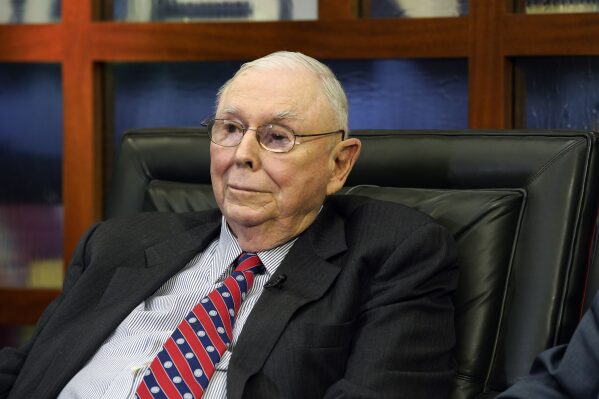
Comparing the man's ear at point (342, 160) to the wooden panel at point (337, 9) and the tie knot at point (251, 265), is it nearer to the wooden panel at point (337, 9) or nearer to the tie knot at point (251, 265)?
the tie knot at point (251, 265)

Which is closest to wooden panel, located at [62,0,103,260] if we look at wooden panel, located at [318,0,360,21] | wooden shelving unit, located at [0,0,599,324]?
wooden shelving unit, located at [0,0,599,324]

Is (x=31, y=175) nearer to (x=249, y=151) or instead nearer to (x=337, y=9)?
(x=337, y=9)

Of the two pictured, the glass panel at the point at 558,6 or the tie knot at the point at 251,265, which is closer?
the tie knot at the point at 251,265

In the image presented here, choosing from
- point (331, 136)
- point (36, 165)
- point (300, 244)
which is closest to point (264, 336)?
point (300, 244)

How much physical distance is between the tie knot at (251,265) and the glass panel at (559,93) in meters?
1.00

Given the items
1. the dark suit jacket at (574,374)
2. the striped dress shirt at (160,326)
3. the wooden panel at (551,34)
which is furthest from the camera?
the wooden panel at (551,34)

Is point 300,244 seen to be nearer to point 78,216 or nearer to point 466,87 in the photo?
point 466,87

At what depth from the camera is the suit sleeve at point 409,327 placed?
65.5 inches

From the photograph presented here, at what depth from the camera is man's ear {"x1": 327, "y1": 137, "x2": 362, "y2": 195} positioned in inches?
76.3

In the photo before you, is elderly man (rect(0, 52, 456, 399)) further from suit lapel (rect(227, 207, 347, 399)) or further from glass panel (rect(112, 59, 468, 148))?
glass panel (rect(112, 59, 468, 148))

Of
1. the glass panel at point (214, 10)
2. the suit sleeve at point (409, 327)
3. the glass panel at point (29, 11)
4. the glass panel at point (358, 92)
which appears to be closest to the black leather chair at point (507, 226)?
the suit sleeve at point (409, 327)

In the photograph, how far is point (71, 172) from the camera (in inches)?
118

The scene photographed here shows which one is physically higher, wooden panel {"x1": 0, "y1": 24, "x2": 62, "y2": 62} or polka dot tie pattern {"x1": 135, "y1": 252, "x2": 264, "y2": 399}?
wooden panel {"x1": 0, "y1": 24, "x2": 62, "y2": 62}

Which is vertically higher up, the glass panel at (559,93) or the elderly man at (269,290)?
the glass panel at (559,93)
